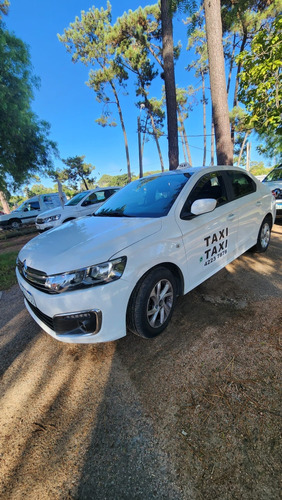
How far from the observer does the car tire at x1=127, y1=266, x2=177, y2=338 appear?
1873 millimetres

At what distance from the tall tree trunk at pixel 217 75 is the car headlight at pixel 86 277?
6248mm

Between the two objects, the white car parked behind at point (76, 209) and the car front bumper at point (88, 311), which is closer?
the car front bumper at point (88, 311)

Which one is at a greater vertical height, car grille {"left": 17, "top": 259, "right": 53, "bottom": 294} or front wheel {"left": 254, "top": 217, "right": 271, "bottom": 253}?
car grille {"left": 17, "top": 259, "right": 53, "bottom": 294}

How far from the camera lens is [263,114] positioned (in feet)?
17.3

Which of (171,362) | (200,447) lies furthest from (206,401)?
(171,362)

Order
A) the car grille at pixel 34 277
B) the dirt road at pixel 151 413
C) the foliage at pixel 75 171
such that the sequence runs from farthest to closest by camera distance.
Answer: the foliage at pixel 75 171, the car grille at pixel 34 277, the dirt road at pixel 151 413

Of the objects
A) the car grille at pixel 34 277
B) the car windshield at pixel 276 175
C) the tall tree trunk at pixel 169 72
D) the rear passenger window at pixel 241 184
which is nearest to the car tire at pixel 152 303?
the car grille at pixel 34 277

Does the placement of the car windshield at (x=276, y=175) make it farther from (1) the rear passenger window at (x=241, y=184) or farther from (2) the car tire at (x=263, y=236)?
(1) the rear passenger window at (x=241, y=184)

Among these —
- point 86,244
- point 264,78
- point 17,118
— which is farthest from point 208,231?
point 17,118

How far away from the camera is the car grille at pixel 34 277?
1771 mm

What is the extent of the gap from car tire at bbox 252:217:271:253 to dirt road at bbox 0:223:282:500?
5.15ft

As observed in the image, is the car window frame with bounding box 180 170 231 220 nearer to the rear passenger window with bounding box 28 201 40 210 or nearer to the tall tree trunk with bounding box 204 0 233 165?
the tall tree trunk with bounding box 204 0 233 165

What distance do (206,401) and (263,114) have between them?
6.41 m

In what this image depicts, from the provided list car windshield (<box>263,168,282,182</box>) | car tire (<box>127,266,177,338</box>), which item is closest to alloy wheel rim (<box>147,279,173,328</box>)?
car tire (<box>127,266,177,338</box>)
